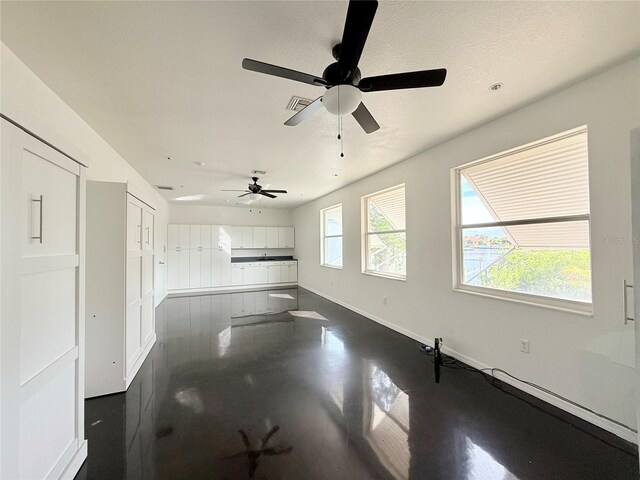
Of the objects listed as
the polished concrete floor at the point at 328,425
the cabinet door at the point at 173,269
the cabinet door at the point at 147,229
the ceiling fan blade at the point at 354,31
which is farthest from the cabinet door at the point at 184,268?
the ceiling fan blade at the point at 354,31

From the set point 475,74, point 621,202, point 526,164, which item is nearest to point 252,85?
point 475,74

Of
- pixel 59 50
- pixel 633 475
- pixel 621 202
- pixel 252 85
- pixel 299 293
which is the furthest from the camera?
pixel 299 293

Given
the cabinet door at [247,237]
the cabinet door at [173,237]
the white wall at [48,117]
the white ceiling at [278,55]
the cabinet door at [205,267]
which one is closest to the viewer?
the white wall at [48,117]

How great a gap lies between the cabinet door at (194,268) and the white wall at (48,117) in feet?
13.5

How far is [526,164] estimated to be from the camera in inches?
102

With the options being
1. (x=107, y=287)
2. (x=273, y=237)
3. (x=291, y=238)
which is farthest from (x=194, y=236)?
(x=107, y=287)

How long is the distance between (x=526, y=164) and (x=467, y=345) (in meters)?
2.03

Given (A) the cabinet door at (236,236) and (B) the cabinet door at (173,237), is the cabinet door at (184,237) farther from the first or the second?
(A) the cabinet door at (236,236)

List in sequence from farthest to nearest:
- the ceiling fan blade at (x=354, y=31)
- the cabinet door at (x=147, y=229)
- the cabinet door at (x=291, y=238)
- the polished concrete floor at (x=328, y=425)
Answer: the cabinet door at (x=291, y=238), the cabinet door at (x=147, y=229), the polished concrete floor at (x=328, y=425), the ceiling fan blade at (x=354, y=31)

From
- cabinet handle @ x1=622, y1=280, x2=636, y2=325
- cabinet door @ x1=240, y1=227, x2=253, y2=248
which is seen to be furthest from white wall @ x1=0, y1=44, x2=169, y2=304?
cabinet door @ x1=240, y1=227, x2=253, y2=248

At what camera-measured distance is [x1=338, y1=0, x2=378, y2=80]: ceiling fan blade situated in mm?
1062

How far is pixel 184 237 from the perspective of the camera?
7.29 metres

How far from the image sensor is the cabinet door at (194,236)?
24.2ft

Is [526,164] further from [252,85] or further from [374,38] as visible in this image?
[252,85]
